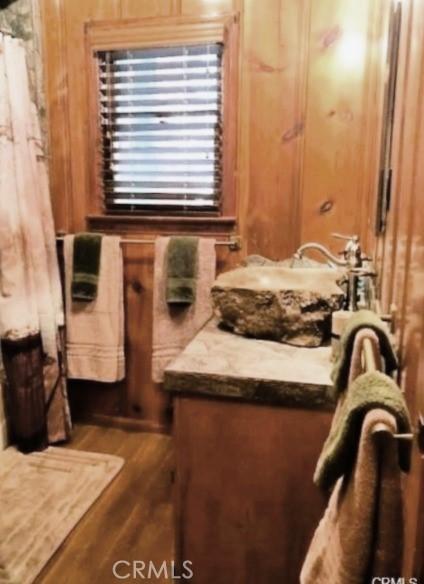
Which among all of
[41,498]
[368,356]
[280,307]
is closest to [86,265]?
[41,498]

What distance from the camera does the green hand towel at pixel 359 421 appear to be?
58 centimetres

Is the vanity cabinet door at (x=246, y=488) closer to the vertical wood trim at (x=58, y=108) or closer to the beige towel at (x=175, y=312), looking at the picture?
the beige towel at (x=175, y=312)

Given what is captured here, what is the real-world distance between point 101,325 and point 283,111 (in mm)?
1342

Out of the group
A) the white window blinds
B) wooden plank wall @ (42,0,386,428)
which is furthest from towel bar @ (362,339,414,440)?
the white window blinds

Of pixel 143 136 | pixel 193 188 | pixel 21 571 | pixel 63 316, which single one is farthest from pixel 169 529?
pixel 143 136

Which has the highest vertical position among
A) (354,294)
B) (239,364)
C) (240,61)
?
(240,61)

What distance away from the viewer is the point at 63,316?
2.58 m

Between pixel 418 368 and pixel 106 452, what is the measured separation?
7.03 feet

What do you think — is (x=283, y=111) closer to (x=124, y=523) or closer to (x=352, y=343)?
(x=352, y=343)

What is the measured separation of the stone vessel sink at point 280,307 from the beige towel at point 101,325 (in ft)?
3.36

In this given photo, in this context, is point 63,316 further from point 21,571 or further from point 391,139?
point 391,139

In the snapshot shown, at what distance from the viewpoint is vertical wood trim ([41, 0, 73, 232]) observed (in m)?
2.46

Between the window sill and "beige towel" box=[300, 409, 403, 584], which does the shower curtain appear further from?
"beige towel" box=[300, 409, 403, 584]

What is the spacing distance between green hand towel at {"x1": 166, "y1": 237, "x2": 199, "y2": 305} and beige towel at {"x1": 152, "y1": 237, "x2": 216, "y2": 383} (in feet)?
0.10
